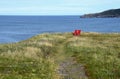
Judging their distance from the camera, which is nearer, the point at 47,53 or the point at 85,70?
the point at 85,70

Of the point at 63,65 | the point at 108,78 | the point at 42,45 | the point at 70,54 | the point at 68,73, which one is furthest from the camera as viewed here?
the point at 42,45

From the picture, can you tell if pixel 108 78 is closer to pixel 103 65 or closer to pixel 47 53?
pixel 103 65

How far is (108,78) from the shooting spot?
65.6 feet

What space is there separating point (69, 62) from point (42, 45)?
8435 millimetres

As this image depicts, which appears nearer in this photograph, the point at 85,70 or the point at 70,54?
the point at 85,70

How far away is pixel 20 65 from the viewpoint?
76.0ft

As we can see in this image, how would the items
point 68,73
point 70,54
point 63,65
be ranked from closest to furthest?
point 68,73, point 63,65, point 70,54

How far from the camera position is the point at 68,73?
21.7m

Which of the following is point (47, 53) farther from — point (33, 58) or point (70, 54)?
point (33, 58)

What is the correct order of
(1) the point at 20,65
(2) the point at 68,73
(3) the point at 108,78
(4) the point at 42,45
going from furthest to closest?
(4) the point at 42,45 → (1) the point at 20,65 → (2) the point at 68,73 → (3) the point at 108,78

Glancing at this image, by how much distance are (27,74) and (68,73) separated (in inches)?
105

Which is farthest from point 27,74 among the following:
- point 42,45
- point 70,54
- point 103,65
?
point 42,45

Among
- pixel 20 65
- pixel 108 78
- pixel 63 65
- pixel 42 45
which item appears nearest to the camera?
pixel 108 78

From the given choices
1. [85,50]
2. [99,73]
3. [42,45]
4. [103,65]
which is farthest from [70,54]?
[99,73]
